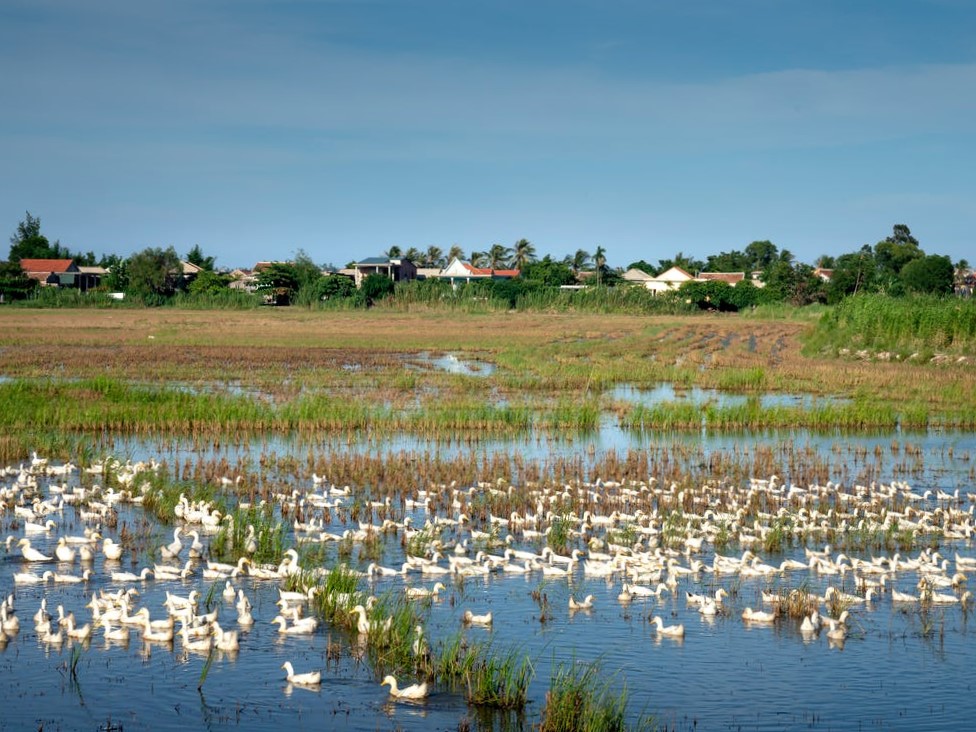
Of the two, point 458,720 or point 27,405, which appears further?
point 27,405

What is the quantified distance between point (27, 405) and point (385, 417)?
8200 millimetres

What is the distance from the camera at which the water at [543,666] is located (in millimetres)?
10734

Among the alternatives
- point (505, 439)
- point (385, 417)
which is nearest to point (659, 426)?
point (505, 439)

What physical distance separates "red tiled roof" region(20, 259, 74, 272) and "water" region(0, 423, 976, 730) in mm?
114080

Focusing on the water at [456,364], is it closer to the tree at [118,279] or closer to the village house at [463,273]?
the tree at [118,279]

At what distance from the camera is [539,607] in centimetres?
1387

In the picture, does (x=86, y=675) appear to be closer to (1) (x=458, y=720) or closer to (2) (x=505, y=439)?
(1) (x=458, y=720)

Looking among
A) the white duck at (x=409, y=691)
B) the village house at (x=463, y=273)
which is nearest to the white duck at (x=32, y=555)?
the white duck at (x=409, y=691)

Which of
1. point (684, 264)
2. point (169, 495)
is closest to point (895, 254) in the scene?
point (684, 264)

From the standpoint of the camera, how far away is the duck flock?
42.5 feet

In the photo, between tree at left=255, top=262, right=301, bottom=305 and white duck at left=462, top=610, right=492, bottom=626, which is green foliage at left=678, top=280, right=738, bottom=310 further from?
white duck at left=462, top=610, right=492, bottom=626

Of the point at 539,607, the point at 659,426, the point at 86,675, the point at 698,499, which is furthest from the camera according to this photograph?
the point at 659,426

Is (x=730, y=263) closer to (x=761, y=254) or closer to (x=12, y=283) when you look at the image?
(x=761, y=254)

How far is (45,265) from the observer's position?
405ft
